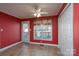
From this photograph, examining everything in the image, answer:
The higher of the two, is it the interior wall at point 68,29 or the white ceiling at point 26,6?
the white ceiling at point 26,6

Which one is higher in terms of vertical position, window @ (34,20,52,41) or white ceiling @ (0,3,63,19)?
white ceiling @ (0,3,63,19)

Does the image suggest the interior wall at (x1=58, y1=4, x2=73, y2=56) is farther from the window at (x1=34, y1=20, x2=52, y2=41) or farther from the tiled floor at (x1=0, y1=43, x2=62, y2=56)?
the window at (x1=34, y1=20, x2=52, y2=41)

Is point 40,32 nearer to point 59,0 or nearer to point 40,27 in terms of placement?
point 40,27

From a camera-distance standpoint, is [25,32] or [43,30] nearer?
[43,30]

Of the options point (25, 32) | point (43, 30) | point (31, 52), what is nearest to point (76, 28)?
point (31, 52)

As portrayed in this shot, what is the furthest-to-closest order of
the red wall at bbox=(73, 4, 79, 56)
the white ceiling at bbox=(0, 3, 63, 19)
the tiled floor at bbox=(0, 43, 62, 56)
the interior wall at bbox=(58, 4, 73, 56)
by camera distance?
the tiled floor at bbox=(0, 43, 62, 56) < the white ceiling at bbox=(0, 3, 63, 19) < the interior wall at bbox=(58, 4, 73, 56) < the red wall at bbox=(73, 4, 79, 56)

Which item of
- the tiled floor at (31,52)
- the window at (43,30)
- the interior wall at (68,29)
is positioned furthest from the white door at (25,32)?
the interior wall at (68,29)

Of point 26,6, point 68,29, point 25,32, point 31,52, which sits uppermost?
point 26,6

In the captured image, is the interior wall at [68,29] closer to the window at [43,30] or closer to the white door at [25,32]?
the window at [43,30]

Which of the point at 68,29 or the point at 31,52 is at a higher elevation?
the point at 68,29

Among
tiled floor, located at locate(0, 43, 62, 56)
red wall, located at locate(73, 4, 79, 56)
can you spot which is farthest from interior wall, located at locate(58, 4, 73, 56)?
tiled floor, located at locate(0, 43, 62, 56)

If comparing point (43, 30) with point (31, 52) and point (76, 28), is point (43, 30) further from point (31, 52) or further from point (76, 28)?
point (76, 28)

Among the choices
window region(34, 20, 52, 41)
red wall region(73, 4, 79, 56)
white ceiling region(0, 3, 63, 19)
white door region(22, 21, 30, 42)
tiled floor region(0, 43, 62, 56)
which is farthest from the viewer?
white door region(22, 21, 30, 42)

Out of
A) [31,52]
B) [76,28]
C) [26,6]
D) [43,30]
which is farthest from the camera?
[43,30]
